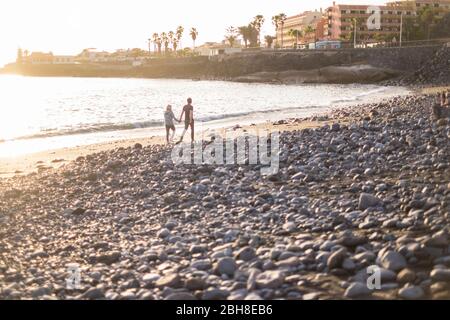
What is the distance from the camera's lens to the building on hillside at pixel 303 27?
515 ft

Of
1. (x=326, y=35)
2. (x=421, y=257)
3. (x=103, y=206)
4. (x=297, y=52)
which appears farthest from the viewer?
(x=326, y=35)

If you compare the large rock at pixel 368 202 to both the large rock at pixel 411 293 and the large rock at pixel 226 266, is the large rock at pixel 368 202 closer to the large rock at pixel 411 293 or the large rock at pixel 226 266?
the large rock at pixel 226 266

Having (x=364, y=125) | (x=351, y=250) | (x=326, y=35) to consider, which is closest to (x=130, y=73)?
(x=326, y=35)

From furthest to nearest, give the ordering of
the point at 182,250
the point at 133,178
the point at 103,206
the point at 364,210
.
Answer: the point at 133,178 < the point at 103,206 < the point at 364,210 < the point at 182,250

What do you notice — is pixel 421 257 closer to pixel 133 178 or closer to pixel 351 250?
pixel 351 250

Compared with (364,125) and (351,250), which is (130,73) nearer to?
(364,125)
